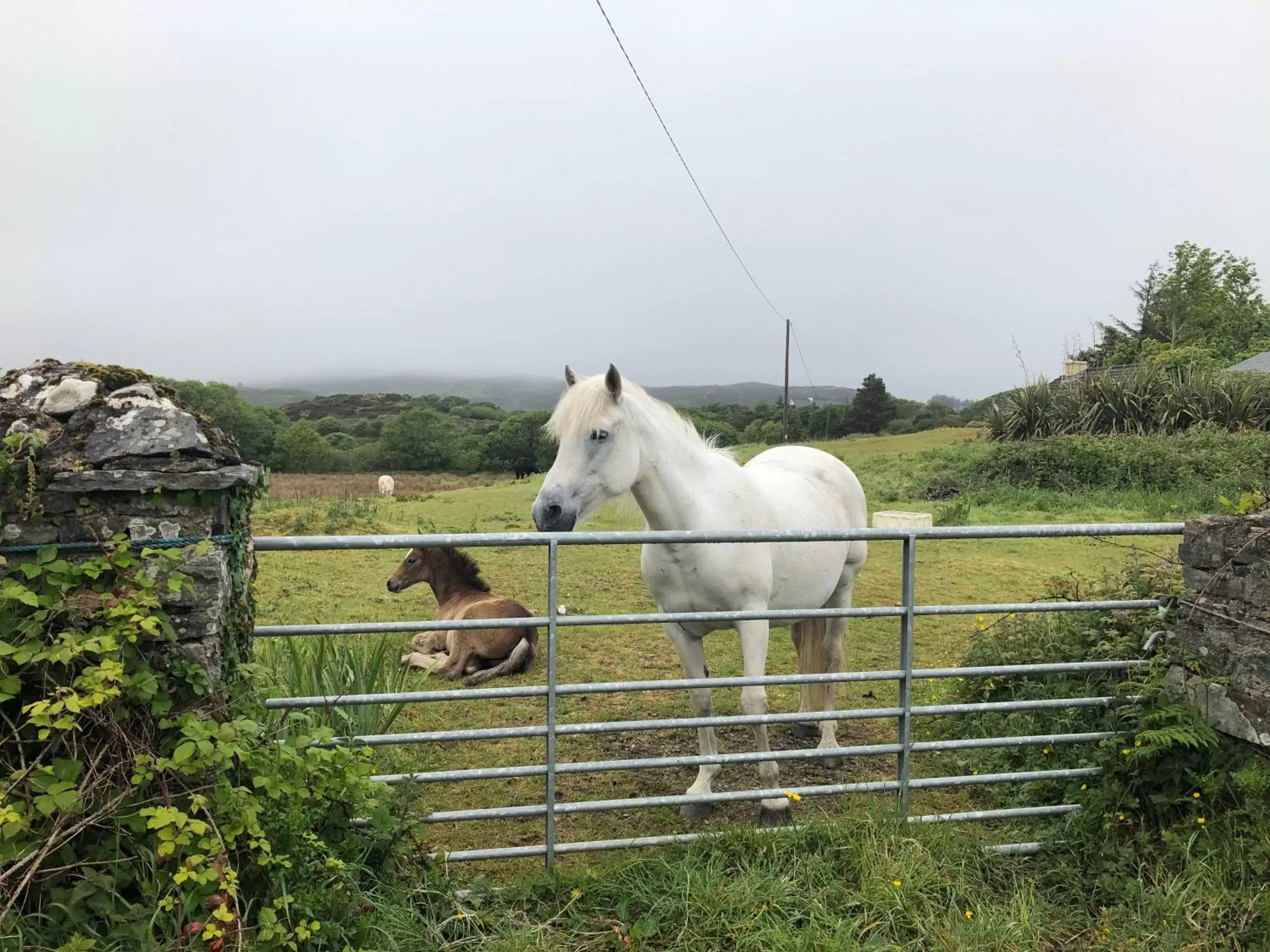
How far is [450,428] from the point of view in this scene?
43188 mm

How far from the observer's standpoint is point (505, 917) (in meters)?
2.72

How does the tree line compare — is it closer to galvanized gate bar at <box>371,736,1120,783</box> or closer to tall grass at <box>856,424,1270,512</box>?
tall grass at <box>856,424,1270,512</box>

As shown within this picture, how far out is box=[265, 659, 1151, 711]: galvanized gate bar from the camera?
278 cm

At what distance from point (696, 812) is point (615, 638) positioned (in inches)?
141

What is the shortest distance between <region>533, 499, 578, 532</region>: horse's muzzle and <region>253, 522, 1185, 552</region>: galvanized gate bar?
0.75 ft

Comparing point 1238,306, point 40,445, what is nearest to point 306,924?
point 40,445

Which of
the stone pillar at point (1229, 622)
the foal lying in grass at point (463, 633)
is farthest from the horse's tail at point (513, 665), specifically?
the stone pillar at point (1229, 622)

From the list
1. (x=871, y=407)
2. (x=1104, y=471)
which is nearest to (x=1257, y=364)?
(x=1104, y=471)

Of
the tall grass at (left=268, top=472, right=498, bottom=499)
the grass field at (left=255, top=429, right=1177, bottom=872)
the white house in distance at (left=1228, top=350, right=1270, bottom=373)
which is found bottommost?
the tall grass at (left=268, top=472, right=498, bottom=499)

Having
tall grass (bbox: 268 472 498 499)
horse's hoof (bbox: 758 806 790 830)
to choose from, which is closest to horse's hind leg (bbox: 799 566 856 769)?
horse's hoof (bbox: 758 806 790 830)

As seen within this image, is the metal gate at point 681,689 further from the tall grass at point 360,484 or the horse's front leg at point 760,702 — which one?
the tall grass at point 360,484

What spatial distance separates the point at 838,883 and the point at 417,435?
38998mm

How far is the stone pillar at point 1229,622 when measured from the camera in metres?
3.12

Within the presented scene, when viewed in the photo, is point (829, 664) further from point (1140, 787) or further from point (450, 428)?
point (450, 428)
